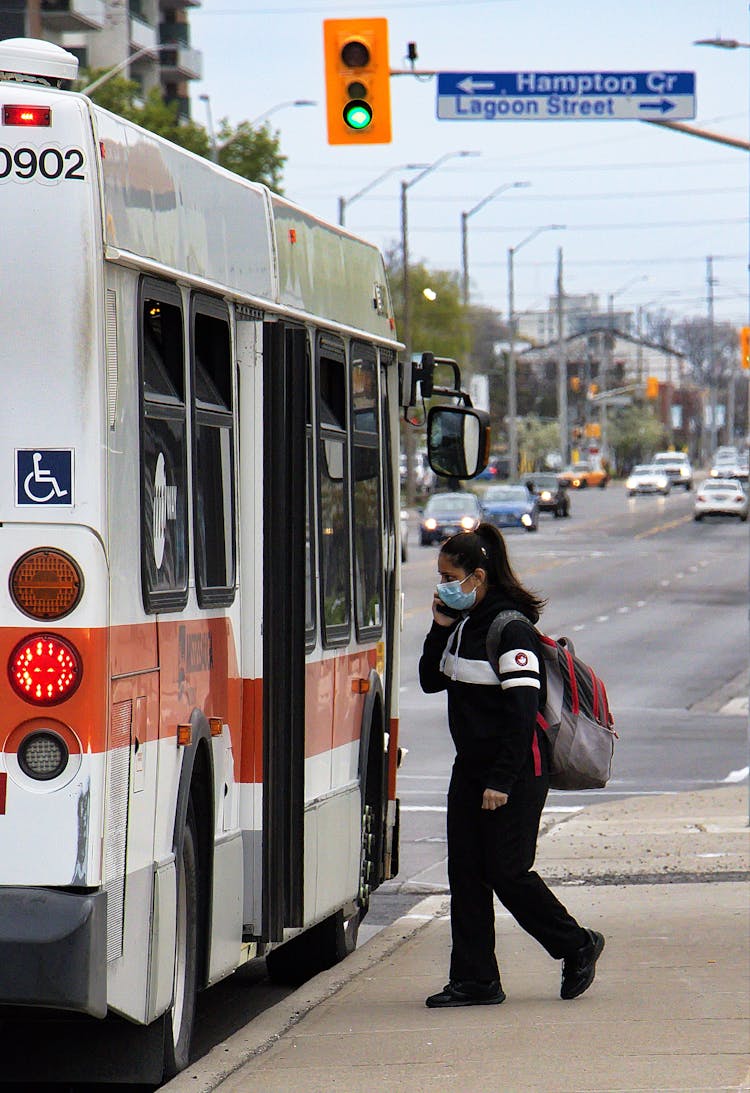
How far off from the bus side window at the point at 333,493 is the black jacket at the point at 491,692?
1.96 ft

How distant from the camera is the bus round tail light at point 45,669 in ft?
18.0

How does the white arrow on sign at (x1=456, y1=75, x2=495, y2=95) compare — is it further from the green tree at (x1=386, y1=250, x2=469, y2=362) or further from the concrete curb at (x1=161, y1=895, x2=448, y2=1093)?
the green tree at (x1=386, y1=250, x2=469, y2=362)

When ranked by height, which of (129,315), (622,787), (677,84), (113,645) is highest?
(677,84)

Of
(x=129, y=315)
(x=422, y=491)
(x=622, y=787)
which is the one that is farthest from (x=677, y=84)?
(x=422, y=491)

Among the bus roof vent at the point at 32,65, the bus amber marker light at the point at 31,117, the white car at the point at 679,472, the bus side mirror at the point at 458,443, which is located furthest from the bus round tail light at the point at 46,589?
the white car at the point at 679,472

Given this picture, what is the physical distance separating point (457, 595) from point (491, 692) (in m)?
0.38

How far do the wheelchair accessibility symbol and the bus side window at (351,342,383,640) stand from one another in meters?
3.35

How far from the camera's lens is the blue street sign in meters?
21.2

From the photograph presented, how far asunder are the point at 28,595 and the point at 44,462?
0.36 meters

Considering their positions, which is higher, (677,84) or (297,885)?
(677,84)

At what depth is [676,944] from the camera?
923 centimetres

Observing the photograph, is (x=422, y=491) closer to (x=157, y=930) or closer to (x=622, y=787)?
(x=622, y=787)

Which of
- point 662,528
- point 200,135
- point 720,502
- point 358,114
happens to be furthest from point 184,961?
point 720,502

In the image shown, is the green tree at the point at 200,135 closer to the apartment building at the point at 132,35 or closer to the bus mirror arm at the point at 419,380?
the apartment building at the point at 132,35
